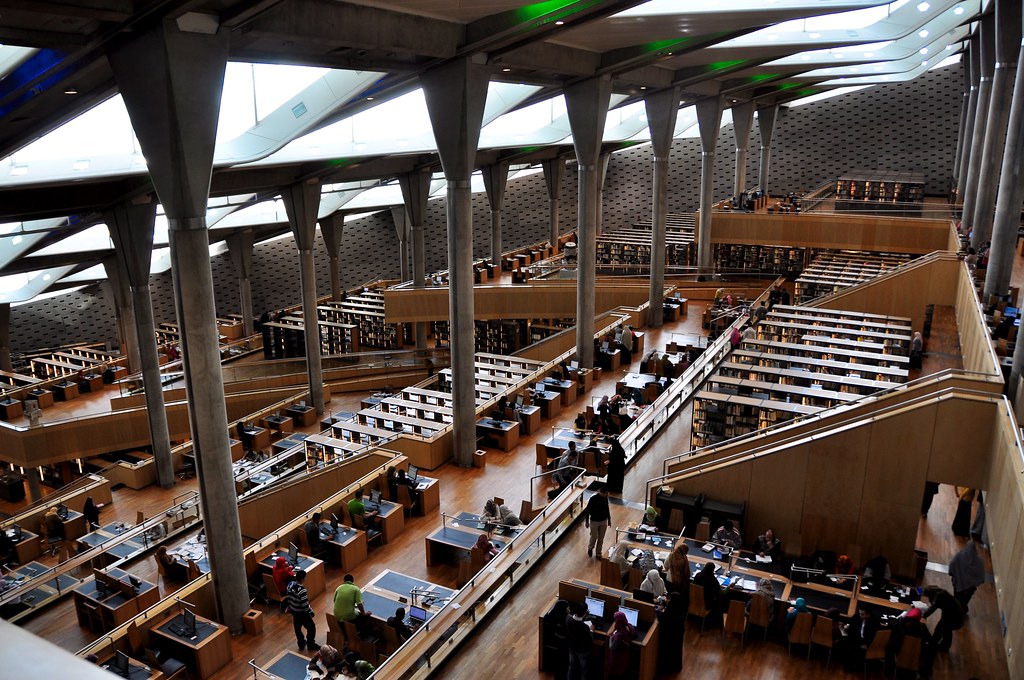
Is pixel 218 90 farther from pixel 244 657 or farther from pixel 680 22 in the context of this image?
pixel 680 22

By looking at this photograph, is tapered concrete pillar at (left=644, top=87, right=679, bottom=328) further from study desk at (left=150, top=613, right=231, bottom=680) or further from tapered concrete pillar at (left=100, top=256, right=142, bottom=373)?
tapered concrete pillar at (left=100, top=256, right=142, bottom=373)

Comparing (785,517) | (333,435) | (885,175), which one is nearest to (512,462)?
(333,435)

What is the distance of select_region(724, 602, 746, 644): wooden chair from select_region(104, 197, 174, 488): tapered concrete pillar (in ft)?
53.7

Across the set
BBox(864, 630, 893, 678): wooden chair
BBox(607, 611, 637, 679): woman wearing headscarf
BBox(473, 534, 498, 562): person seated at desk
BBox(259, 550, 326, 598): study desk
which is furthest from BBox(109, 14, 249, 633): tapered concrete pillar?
BBox(864, 630, 893, 678): wooden chair

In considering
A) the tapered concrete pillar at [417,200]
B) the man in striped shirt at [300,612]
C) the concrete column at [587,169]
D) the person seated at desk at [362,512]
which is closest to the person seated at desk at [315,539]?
the person seated at desk at [362,512]

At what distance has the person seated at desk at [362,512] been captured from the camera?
46.9 feet

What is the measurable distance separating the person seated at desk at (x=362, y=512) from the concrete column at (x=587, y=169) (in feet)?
30.7

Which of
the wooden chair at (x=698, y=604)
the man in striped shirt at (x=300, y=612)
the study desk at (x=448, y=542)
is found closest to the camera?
the wooden chair at (x=698, y=604)

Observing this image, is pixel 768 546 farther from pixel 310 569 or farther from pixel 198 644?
pixel 198 644

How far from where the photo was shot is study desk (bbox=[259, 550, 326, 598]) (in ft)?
42.5

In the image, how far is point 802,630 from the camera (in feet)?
31.7

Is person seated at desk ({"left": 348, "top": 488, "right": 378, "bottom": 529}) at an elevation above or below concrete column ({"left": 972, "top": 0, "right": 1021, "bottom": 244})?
below

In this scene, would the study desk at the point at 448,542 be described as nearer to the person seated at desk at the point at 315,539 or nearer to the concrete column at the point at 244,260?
the person seated at desk at the point at 315,539

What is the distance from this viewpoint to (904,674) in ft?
30.8
